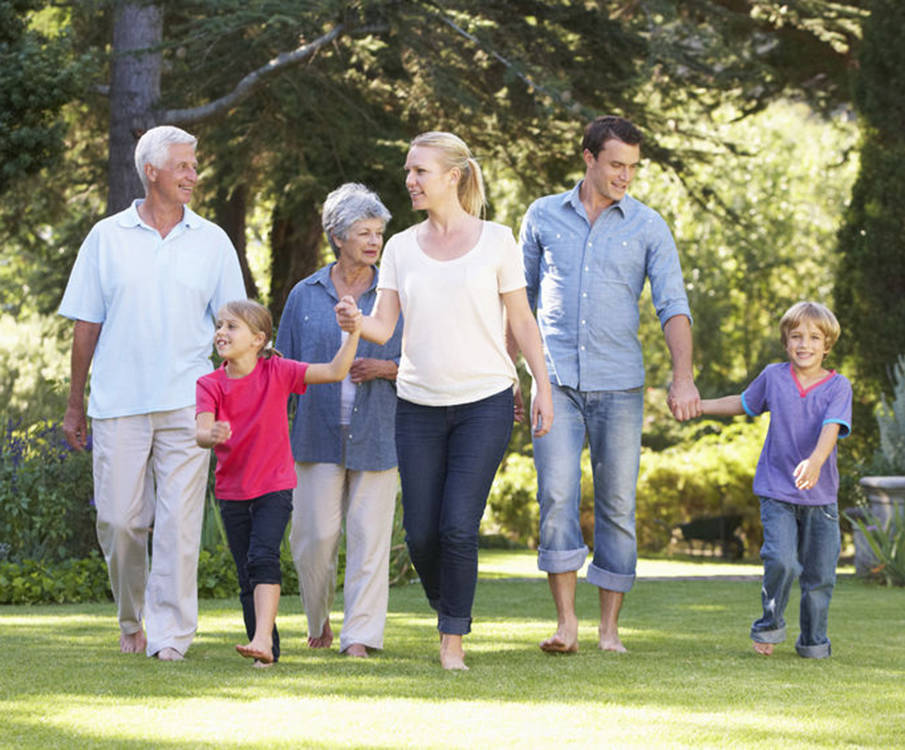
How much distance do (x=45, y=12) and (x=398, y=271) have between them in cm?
1047

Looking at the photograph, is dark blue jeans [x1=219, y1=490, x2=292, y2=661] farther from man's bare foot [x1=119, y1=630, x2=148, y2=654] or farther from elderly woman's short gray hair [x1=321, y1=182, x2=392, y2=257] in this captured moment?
elderly woman's short gray hair [x1=321, y1=182, x2=392, y2=257]

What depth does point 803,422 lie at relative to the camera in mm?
5926

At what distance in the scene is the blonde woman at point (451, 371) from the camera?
529cm

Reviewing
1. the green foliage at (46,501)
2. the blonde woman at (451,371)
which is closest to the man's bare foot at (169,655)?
the blonde woman at (451,371)

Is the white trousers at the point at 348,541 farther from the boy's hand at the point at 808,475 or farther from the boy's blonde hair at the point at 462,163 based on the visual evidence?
the boy's hand at the point at 808,475

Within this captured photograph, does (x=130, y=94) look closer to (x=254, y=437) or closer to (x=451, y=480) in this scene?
(x=254, y=437)

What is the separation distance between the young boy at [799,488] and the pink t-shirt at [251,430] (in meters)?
1.69

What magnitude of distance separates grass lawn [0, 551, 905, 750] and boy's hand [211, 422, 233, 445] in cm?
83

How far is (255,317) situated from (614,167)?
160 cm

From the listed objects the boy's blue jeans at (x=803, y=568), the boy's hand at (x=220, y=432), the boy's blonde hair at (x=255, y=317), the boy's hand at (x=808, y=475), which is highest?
the boy's blonde hair at (x=255, y=317)

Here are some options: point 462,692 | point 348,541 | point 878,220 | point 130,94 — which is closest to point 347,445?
point 348,541

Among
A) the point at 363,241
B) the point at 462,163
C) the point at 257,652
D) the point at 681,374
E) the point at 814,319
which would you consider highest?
the point at 462,163

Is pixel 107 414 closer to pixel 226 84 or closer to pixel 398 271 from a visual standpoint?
pixel 398 271

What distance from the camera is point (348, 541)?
233 inches
